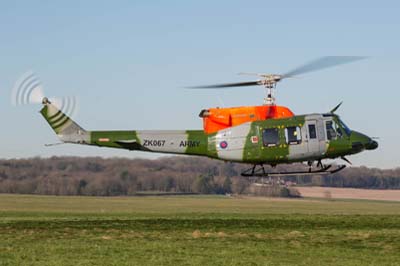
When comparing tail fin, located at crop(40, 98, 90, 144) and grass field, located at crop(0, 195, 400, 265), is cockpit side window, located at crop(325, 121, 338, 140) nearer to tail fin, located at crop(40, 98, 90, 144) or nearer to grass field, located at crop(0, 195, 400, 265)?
grass field, located at crop(0, 195, 400, 265)

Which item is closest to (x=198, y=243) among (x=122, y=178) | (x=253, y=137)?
(x=253, y=137)

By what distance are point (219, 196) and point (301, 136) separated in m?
105

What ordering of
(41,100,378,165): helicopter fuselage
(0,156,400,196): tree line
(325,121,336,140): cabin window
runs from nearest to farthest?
(41,100,378,165): helicopter fuselage → (325,121,336,140): cabin window → (0,156,400,196): tree line

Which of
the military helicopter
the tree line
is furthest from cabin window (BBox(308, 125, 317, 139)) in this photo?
the tree line

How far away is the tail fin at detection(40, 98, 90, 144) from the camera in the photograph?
39781mm

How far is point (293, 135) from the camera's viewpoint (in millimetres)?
37812

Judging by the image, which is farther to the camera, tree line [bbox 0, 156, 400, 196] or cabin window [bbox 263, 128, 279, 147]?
tree line [bbox 0, 156, 400, 196]

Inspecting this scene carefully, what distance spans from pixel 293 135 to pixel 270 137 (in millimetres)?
1214

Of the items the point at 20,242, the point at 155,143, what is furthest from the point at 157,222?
the point at 20,242

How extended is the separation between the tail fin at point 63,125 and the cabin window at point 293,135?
1096cm

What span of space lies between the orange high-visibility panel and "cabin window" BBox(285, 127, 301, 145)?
0.99m

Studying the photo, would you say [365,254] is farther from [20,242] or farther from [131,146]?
[131,146]

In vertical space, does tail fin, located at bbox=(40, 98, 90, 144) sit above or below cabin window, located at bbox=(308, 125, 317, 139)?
above

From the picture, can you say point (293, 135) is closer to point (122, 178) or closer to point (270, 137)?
point (270, 137)
